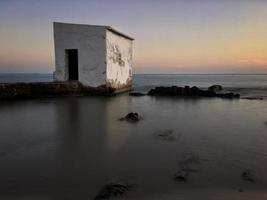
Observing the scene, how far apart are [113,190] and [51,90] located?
487 inches

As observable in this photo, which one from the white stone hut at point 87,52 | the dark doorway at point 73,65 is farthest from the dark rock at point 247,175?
the dark doorway at point 73,65

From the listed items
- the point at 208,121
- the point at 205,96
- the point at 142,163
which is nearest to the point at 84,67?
the point at 205,96

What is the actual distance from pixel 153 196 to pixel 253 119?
21.1 ft

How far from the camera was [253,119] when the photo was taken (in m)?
8.73

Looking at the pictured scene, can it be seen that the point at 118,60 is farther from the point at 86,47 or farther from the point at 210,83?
the point at 210,83

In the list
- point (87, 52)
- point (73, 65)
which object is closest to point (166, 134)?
point (87, 52)

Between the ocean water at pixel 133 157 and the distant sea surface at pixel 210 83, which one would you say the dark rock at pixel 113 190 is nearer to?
the ocean water at pixel 133 157

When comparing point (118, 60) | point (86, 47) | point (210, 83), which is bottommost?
point (210, 83)

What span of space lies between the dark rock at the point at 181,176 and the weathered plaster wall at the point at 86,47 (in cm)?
1157

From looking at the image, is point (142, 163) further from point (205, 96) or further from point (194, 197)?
point (205, 96)

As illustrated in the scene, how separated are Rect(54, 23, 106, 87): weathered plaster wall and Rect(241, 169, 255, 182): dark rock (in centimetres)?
1173

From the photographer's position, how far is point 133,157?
465 cm

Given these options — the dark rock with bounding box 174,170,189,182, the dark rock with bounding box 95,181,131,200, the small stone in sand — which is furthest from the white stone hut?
the dark rock with bounding box 95,181,131,200

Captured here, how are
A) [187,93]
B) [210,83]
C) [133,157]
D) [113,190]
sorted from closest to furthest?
1. [113,190]
2. [133,157]
3. [187,93]
4. [210,83]
